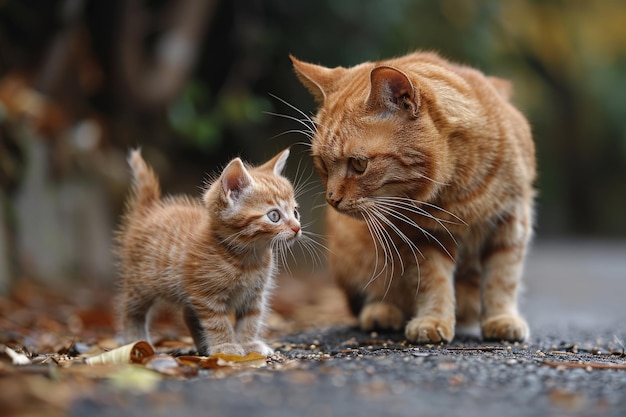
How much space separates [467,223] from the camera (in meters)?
3.36

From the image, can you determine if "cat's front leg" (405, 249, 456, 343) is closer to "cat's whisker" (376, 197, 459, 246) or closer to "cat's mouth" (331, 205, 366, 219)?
"cat's whisker" (376, 197, 459, 246)

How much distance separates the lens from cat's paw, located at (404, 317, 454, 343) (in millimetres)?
3295

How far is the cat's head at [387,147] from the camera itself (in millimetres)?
3176

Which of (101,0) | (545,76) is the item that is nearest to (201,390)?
(101,0)

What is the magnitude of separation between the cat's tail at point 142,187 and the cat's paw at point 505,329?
173 cm

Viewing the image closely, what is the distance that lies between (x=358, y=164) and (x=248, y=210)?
0.59 m

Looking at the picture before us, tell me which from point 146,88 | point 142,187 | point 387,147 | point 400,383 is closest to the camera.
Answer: point 400,383

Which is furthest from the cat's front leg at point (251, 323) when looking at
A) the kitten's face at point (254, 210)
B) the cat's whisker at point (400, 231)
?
the cat's whisker at point (400, 231)

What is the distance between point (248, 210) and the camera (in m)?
2.95

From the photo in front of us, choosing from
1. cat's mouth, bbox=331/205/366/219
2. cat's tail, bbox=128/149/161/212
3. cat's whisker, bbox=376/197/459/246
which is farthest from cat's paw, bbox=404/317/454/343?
cat's tail, bbox=128/149/161/212

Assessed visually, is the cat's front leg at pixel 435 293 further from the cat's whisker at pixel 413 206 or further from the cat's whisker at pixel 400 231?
the cat's whisker at pixel 413 206

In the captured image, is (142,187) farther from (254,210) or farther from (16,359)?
(16,359)

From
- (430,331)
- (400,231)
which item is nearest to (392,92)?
Answer: (400,231)

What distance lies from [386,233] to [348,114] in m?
0.60
